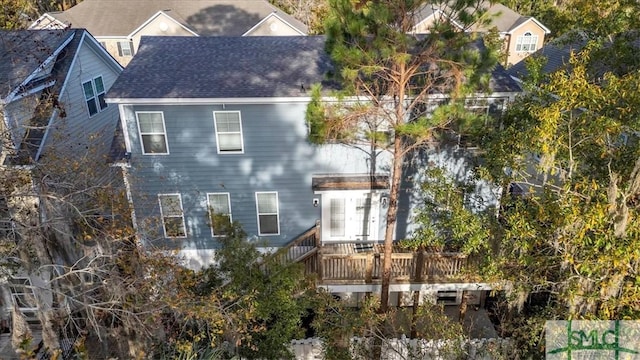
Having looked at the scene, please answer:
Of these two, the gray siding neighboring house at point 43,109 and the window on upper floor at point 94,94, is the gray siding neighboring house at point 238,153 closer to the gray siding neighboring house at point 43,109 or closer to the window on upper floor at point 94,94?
the gray siding neighboring house at point 43,109

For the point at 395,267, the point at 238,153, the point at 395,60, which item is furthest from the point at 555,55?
the point at 238,153

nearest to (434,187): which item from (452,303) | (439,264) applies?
(439,264)

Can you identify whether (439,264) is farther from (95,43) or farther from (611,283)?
(95,43)

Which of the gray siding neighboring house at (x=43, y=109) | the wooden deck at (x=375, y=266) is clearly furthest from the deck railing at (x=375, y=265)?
the gray siding neighboring house at (x=43, y=109)

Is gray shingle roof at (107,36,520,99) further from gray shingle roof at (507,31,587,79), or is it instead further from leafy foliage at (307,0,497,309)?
gray shingle roof at (507,31,587,79)

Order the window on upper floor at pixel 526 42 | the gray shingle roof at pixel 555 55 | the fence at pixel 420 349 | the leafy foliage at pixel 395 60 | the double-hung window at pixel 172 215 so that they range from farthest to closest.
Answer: the window on upper floor at pixel 526 42 < the gray shingle roof at pixel 555 55 < the double-hung window at pixel 172 215 < the fence at pixel 420 349 < the leafy foliage at pixel 395 60

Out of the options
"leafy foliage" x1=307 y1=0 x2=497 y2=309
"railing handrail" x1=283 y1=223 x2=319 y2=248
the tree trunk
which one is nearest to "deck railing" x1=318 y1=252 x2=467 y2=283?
the tree trunk
